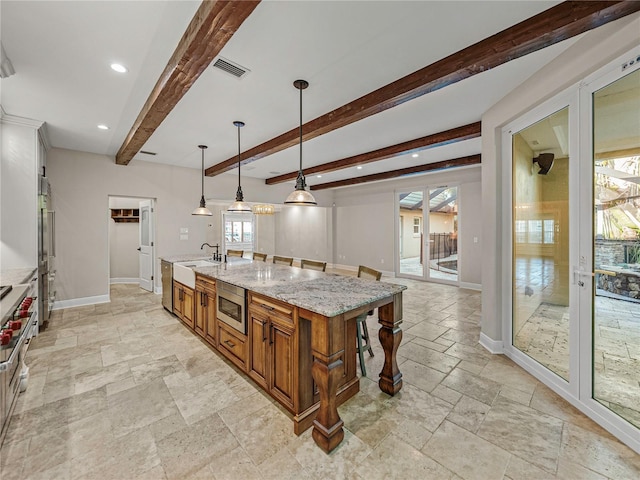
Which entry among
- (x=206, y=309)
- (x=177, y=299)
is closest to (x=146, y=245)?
(x=177, y=299)

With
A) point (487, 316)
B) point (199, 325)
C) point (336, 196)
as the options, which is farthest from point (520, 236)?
point (336, 196)

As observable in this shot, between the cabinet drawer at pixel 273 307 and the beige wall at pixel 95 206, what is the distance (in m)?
4.33

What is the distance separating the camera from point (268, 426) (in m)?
1.88

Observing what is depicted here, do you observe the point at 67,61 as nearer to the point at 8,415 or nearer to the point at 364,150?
the point at 8,415

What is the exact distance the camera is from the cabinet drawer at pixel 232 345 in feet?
7.93

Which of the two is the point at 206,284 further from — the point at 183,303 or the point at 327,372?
the point at 327,372

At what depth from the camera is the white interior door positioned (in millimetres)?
5684

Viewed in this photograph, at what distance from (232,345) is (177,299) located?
5.77ft

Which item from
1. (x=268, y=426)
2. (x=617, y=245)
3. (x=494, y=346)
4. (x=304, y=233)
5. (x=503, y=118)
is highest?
(x=503, y=118)

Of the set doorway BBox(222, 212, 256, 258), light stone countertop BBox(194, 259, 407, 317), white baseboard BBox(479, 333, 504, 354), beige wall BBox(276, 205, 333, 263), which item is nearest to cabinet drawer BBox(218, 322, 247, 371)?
light stone countertop BBox(194, 259, 407, 317)

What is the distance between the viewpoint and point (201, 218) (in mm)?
5965

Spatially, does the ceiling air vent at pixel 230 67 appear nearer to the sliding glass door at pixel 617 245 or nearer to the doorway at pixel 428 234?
the sliding glass door at pixel 617 245

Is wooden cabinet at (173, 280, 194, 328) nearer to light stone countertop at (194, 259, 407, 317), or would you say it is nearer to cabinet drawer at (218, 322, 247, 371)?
light stone countertop at (194, 259, 407, 317)

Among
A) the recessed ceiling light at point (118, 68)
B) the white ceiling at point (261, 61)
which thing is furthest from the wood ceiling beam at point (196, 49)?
the recessed ceiling light at point (118, 68)
